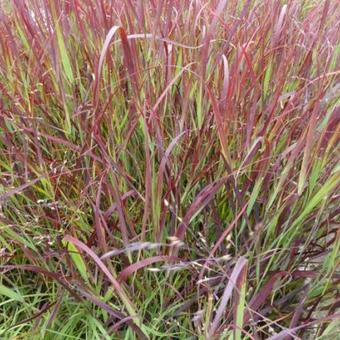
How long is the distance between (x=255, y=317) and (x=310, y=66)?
64 cm

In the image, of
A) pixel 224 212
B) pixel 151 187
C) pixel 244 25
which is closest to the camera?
pixel 151 187

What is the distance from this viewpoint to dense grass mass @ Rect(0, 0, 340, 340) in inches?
38.4

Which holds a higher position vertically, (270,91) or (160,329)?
(270,91)

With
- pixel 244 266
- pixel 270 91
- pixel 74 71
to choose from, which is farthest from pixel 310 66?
pixel 244 266

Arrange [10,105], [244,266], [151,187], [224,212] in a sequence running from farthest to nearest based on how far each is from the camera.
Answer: [10,105] < [224,212] < [151,187] < [244,266]

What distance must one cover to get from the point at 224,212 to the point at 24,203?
17.0 inches

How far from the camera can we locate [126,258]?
1044 millimetres

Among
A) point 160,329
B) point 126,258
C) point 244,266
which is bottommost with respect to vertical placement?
point 160,329

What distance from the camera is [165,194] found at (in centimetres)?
104

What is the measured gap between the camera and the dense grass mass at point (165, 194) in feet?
3.20

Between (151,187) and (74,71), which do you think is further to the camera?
(74,71)

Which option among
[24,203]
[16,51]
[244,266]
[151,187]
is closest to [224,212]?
[151,187]

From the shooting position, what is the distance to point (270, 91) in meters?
1.26

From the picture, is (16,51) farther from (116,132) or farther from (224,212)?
(224,212)
